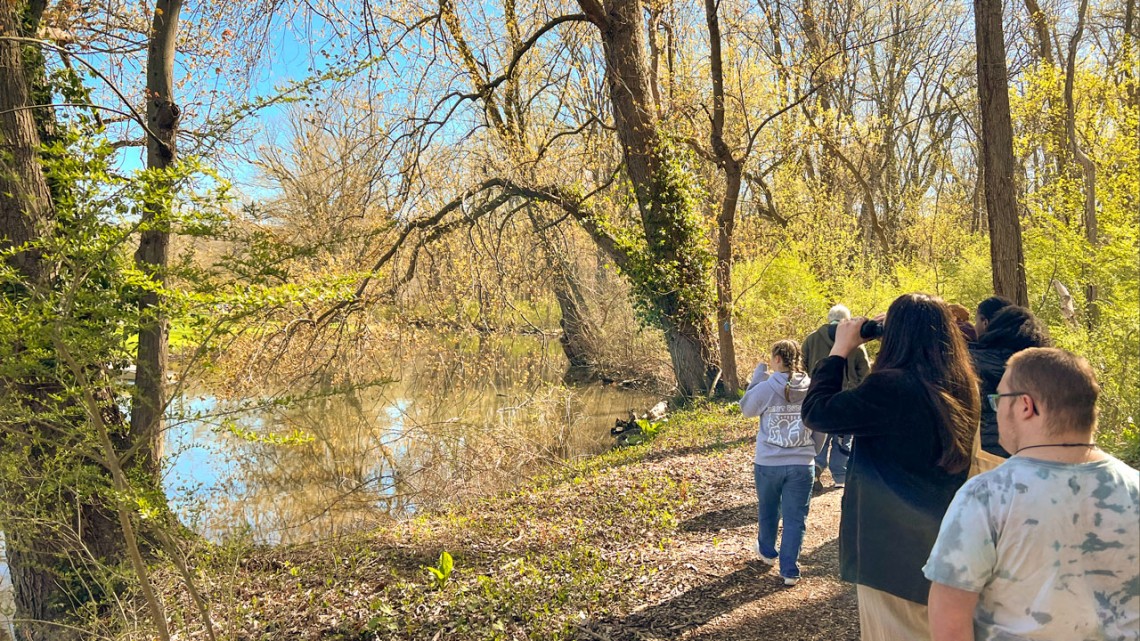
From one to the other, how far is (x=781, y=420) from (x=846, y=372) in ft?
5.00

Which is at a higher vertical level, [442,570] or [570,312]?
[570,312]

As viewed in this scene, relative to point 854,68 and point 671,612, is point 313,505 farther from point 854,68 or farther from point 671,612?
point 854,68

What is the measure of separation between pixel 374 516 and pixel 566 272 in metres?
5.59

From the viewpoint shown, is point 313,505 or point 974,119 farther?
point 974,119

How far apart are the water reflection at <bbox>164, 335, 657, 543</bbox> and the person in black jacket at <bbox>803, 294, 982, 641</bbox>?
5026mm

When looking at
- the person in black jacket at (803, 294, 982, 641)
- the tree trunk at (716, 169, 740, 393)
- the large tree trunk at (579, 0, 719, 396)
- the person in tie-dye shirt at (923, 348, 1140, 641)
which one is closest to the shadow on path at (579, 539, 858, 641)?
the person in black jacket at (803, 294, 982, 641)

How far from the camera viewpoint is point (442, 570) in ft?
17.1

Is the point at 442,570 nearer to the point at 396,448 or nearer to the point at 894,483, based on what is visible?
the point at 894,483

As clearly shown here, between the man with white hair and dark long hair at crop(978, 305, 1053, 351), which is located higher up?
dark long hair at crop(978, 305, 1053, 351)

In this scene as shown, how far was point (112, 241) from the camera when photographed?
128 inches

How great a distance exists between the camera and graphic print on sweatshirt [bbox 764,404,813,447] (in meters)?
4.26

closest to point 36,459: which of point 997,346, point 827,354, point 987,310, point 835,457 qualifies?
point 827,354

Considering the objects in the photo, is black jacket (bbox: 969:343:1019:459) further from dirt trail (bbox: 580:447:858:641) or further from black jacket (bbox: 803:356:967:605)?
dirt trail (bbox: 580:447:858:641)

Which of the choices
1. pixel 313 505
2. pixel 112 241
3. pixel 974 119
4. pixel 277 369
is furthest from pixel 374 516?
pixel 974 119
